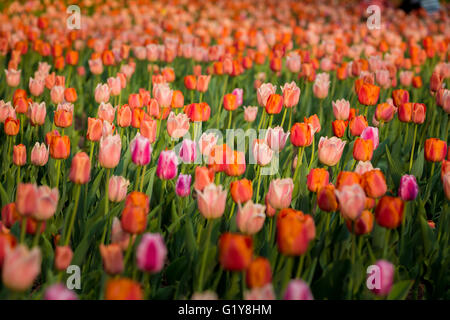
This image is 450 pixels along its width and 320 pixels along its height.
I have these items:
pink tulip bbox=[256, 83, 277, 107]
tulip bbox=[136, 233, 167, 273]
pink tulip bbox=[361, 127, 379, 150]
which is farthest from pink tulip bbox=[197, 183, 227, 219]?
pink tulip bbox=[256, 83, 277, 107]

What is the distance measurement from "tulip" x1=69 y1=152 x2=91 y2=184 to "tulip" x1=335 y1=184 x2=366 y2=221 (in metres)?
0.92

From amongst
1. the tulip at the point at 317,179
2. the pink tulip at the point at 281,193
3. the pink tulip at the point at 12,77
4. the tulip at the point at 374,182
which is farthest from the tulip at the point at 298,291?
the pink tulip at the point at 12,77

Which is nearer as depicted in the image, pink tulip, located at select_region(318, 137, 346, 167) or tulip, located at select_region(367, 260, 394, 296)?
tulip, located at select_region(367, 260, 394, 296)

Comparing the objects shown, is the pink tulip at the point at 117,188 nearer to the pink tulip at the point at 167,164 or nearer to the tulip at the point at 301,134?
the pink tulip at the point at 167,164

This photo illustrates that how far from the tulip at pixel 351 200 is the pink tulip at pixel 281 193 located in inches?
7.5

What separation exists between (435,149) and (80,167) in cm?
164

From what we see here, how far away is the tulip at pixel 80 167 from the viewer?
6.02ft

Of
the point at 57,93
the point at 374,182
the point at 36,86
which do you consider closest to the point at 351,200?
the point at 374,182

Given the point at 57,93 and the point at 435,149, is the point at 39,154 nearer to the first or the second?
the point at 57,93

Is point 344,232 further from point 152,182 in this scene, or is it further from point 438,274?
point 152,182

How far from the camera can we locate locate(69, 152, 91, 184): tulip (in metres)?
1.84

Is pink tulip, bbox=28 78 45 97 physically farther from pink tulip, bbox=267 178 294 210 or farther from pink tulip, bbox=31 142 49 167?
pink tulip, bbox=267 178 294 210

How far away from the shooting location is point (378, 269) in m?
1.67
